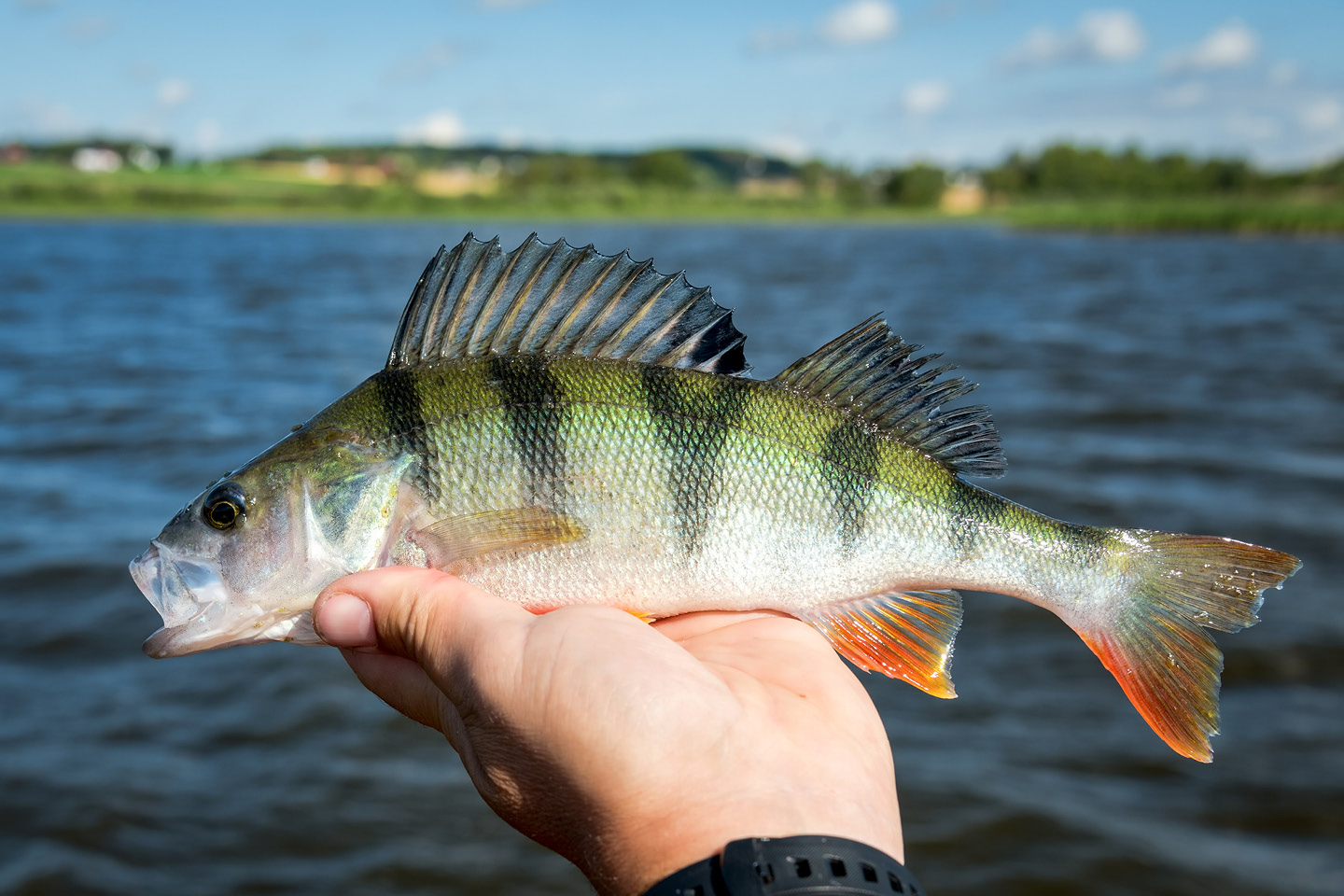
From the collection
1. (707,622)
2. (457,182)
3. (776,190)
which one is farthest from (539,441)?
(776,190)

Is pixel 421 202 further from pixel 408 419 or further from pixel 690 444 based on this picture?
pixel 690 444

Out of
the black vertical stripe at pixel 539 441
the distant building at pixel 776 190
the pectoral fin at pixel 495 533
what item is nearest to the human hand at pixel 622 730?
the pectoral fin at pixel 495 533

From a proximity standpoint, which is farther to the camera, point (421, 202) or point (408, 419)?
point (421, 202)

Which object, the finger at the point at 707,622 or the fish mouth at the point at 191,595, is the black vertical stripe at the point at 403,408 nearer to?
the fish mouth at the point at 191,595

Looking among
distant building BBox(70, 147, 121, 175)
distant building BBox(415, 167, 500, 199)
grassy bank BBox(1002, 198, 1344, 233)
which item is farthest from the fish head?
distant building BBox(70, 147, 121, 175)

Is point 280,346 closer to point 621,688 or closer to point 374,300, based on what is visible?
point 374,300

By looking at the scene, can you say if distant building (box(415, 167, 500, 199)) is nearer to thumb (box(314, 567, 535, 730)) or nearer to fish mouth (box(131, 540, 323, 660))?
fish mouth (box(131, 540, 323, 660))
